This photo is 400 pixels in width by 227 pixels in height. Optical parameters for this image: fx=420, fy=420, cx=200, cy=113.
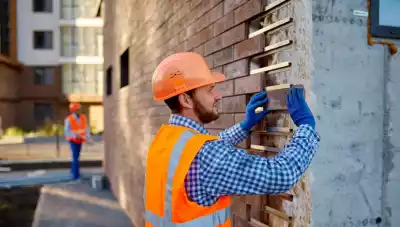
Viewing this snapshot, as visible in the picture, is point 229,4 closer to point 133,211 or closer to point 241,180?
point 241,180

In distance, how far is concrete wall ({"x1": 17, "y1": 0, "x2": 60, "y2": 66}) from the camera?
3098cm

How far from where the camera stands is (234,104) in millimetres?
2969

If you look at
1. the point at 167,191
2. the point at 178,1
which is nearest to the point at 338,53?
the point at 167,191

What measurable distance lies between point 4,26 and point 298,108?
32889mm

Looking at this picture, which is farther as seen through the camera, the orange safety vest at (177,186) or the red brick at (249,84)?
the red brick at (249,84)

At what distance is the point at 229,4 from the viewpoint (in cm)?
299

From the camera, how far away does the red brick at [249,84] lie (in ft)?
8.39

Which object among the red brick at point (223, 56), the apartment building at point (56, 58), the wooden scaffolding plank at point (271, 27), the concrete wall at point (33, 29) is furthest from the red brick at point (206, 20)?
the concrete wall at point (33, 29)

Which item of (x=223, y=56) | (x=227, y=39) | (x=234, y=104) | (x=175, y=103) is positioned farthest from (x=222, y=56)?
(x=175, y=103)

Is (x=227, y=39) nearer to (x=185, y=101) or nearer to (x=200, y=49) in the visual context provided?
(x=200, y=49)

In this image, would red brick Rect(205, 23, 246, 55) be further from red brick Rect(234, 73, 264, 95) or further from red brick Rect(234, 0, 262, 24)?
red brick Rect(234, 73, 264, 95)

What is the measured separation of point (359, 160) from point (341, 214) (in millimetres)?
293

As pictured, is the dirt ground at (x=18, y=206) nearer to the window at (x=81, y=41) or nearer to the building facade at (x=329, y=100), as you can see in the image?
the building facade at (x=329, y=100)

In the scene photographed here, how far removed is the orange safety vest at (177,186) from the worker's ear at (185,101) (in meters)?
0.12
